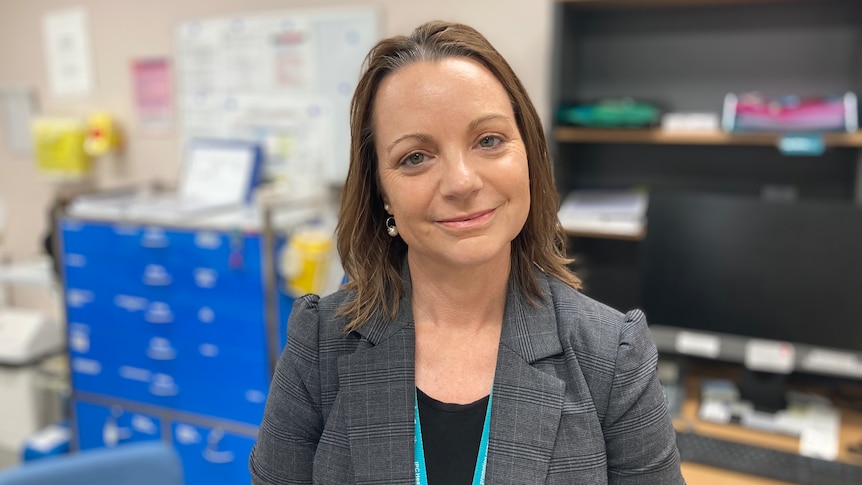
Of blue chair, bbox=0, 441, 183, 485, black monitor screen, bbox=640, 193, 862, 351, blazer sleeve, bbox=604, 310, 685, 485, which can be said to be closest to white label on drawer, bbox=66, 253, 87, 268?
blue chair, bbox=0, 441, 183, 485

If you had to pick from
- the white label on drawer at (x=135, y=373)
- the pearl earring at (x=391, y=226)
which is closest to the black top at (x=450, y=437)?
the pearl earring at (x=391, y=226)

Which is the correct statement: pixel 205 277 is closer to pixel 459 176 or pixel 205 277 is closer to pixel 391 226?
pixel 391 226

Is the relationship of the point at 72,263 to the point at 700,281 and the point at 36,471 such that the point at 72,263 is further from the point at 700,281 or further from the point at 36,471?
the point at 700,281

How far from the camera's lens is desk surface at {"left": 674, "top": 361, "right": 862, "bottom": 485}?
4.77 ft

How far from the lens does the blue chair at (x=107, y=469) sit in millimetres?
1211

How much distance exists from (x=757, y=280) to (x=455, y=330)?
1.13m

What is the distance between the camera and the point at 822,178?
1878mm

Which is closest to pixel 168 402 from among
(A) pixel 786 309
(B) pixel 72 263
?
(B) pixel 72 263

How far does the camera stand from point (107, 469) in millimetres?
1280

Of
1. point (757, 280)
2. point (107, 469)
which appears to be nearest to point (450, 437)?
point (107, 469)

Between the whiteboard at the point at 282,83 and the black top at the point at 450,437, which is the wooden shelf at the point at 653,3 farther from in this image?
the black top at the point at 450,437

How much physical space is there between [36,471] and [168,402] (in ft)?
4.13

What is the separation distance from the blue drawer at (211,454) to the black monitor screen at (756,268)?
151 cm

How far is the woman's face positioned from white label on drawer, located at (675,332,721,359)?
44.0 inches
